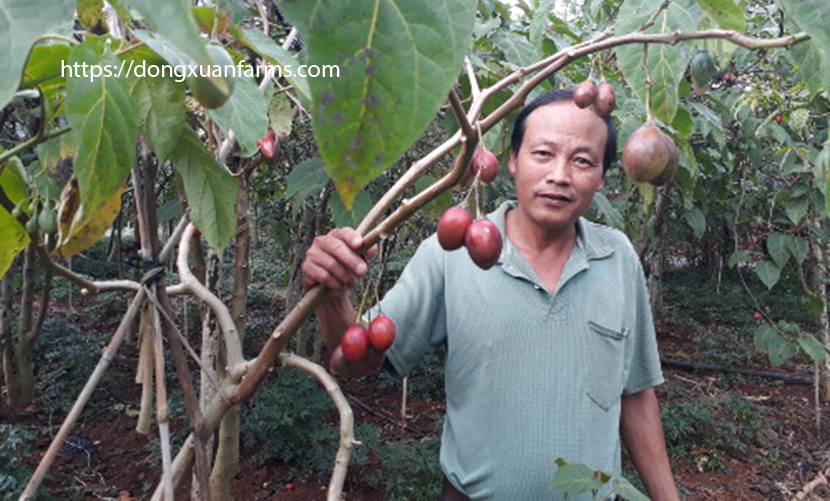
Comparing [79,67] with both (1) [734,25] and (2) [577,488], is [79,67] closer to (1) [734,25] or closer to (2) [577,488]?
(1) [734,25]

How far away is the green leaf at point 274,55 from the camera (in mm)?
616

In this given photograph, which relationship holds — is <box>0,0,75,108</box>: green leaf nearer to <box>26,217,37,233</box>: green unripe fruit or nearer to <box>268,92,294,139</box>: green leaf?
<box>26,217,37,233</box>: green unripe fruit

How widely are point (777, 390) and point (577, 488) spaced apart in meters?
5.36

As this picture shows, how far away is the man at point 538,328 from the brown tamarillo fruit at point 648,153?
56 cm

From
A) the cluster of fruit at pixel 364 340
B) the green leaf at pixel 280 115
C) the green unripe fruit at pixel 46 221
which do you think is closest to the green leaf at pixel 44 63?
the green unripe fruit at pixel 46 221

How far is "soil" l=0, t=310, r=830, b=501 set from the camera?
10.9 ft

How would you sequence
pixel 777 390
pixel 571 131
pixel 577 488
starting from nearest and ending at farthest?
pixel 577 488
pixel 571 131
pixel 777 390

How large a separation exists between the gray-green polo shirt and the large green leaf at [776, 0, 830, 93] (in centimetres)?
123

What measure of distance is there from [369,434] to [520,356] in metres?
2.37

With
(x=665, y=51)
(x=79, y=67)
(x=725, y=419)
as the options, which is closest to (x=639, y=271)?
(x=665, y=51)

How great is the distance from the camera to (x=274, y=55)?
2.10 feet

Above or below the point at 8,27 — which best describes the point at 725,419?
below

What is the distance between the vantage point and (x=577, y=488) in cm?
123

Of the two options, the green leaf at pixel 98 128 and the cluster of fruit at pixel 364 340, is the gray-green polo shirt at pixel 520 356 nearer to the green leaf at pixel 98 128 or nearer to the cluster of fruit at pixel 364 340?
the cluster of fruit at pixel 364 340
